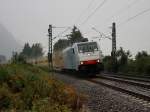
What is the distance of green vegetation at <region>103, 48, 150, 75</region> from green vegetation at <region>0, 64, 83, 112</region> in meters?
26.4

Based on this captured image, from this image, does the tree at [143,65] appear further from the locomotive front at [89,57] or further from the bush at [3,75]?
the bush at [3,75]

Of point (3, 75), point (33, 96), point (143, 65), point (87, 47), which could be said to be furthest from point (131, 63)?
point (33, 96)

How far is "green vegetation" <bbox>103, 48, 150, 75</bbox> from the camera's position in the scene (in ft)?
135

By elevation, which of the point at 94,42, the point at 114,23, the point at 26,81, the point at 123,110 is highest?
the point at 114,23

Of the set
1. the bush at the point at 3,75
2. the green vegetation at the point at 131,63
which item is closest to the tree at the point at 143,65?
the green vegetation at the point at 131,63

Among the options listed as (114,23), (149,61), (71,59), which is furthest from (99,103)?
(114,23)

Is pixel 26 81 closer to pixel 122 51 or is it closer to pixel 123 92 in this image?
pixel 123 92

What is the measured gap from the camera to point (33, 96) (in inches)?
463

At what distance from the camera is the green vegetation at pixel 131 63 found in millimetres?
41181

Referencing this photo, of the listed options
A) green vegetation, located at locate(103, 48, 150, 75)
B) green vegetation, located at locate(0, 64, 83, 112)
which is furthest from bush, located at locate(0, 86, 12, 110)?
green vegetation, located at locate(103, 48, 150, 75)

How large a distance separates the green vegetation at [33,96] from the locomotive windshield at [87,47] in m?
19.0

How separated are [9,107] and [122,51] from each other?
41269 millimetres

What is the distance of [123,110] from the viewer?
1252 centimetres

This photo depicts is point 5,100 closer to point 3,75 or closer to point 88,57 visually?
point 3,75
